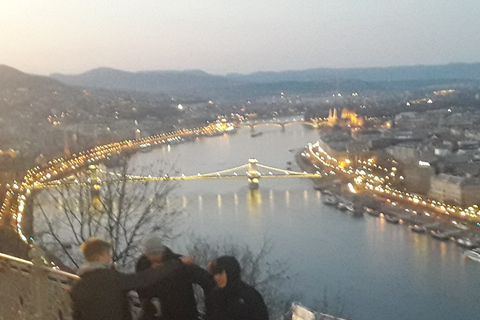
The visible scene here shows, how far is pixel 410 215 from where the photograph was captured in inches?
239

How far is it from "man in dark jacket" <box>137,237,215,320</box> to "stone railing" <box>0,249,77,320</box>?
18 cm

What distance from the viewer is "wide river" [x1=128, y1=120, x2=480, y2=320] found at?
3.55 m

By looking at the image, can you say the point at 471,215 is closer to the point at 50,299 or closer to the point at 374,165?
the point at 374,165

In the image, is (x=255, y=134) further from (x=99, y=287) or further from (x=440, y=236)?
(x=99, y=287)

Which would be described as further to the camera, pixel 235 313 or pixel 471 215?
pixel 471 215

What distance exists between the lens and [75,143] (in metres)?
10.1

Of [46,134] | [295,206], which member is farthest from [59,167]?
[295,206]

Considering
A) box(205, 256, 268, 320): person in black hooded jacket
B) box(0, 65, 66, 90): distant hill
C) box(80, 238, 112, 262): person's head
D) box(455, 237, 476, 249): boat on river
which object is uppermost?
box(0, 65, 66, 90): distant hill

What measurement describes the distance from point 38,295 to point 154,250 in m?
0.29

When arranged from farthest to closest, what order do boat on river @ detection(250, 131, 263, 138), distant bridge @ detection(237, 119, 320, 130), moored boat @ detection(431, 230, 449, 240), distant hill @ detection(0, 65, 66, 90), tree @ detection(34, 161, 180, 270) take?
distant bridge @ detection(237, 119, 320, 130), boat on river @ detection(250, 131, 263, 138), distant hill @ detection(0, 65, 66, 90), moored boat @ detection(431, 230, 449, 240), tree @ detection(34, 161, 180, 270)

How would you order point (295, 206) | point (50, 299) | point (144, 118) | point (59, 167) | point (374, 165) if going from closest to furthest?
1. point (50, 299)
2. point (295, 206)
3. point (59, 167)
4. point (374, 165)
5. point (144, 118)

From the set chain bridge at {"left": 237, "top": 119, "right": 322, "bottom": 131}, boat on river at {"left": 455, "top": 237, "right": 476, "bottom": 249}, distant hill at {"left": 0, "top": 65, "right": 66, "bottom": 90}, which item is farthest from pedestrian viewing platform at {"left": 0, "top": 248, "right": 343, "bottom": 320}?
chain bridge at {"left": 237, "top": 119, "right": 322, "bottom": 131}

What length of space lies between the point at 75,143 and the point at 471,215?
7.00 meters

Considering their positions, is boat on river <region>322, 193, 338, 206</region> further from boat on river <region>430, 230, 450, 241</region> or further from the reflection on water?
boat on river <region>430, 230, 450, 241</region>
